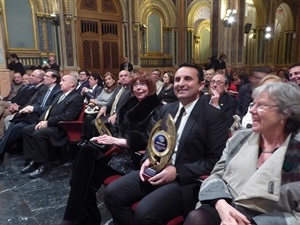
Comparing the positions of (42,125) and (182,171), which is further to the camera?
(42,125)

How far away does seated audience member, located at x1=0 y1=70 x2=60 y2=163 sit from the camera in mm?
3543

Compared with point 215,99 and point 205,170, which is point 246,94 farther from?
point 205,170

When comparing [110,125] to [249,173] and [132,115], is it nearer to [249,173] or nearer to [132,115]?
[132,115]

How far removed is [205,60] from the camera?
13125mm

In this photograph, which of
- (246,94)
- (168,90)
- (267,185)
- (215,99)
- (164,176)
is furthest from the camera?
(168,90)

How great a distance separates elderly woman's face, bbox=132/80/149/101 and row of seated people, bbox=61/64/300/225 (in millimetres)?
271

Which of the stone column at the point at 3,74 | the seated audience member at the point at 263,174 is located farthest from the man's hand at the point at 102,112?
the stone column at the point at 3,74

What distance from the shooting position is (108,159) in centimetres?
201

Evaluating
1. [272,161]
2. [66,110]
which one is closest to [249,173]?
[272,161]

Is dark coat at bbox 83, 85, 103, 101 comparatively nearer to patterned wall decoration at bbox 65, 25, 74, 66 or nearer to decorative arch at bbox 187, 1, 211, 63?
patterned wall decoration at bbox 65, 25, 74, 66

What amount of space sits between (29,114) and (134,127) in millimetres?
2105

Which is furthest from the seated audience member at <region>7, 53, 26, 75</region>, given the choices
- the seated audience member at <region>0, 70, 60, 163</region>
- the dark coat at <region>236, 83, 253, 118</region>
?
the dark coat at <region>236, 83, 253, 118</region>

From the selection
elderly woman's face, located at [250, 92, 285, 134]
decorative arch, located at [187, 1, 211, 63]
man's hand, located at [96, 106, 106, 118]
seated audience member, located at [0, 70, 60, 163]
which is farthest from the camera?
decorative arch, located at [187, 1, 211, 63]

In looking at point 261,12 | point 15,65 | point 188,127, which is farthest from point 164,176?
point 261,12
